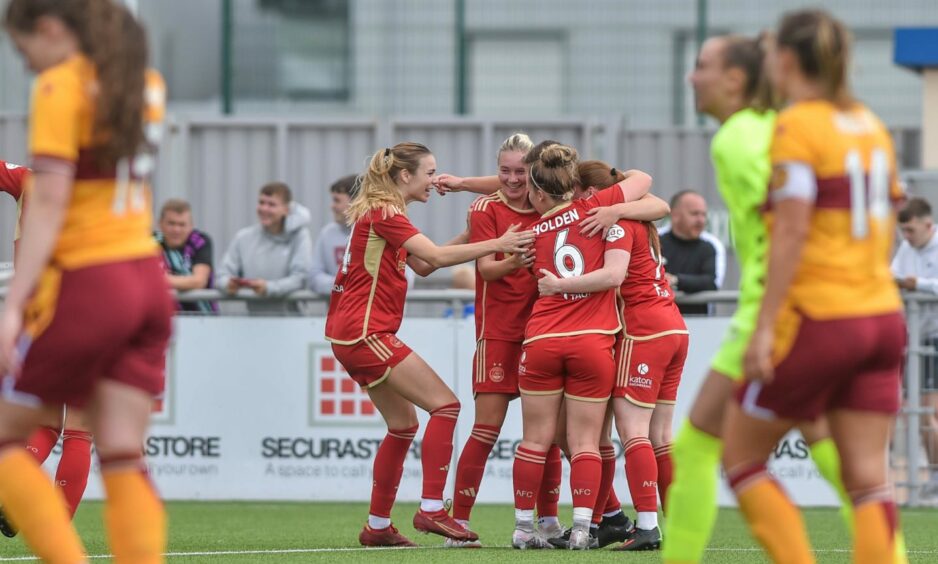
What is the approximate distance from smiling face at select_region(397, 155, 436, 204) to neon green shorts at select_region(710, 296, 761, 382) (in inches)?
128

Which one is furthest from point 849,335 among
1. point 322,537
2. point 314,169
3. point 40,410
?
point 314,169

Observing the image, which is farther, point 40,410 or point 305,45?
point 305,45

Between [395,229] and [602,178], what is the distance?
99 cm

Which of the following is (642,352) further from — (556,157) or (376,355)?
(376,355)

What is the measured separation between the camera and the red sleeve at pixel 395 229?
24.2ft

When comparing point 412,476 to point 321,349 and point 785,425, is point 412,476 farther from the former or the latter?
point 785,425

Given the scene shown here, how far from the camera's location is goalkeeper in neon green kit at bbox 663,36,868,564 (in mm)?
4543

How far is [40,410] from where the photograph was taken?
435cm

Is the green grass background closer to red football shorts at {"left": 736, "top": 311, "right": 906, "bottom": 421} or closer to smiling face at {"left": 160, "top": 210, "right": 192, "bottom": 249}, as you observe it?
smiling face at {"left": 160, "top": 210, "right": 192, "bottom": 249}

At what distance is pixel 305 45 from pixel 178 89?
4.98 feet

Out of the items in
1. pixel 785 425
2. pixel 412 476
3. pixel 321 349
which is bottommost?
pixel 412 476

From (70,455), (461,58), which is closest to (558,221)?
(70,455)

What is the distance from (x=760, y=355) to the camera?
423 centimetres

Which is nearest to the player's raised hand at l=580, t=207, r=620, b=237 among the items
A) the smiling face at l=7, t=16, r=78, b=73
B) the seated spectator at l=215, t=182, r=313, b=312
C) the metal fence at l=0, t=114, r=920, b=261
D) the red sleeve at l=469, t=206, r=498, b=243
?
the red sleeve at l=469, t=206, r=498, b=243
